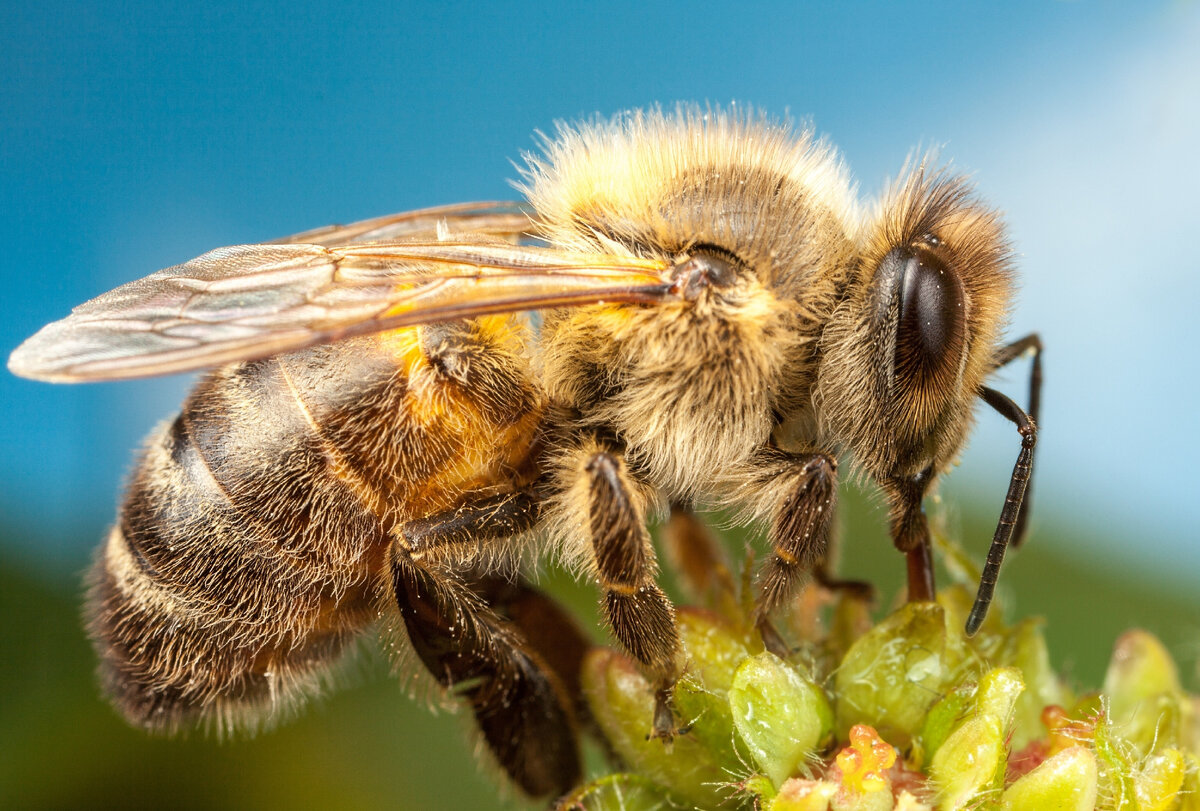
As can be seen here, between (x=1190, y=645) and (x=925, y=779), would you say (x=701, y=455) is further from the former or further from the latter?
(x=1190, y=645)

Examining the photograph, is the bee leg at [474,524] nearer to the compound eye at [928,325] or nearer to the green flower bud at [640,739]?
the green flower bud at [640,739]

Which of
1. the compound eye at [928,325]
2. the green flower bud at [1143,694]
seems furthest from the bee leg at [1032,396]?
the compound eye at [928,325]

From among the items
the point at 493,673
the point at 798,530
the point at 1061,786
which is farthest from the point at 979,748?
the point at 493,673

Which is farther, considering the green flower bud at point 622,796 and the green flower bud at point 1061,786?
the green flower bud at point 622,796

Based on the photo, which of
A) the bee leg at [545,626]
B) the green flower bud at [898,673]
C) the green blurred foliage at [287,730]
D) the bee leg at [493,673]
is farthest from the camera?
the green blurred foliage at [287,730]

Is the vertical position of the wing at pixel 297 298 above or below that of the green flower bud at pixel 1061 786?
above

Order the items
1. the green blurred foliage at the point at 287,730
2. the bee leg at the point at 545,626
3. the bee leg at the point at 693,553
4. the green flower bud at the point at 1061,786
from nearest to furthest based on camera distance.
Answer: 1. the green flower bud at the point at 1061,786
2. the bee leg at the point at 545,626
3. the bee leg at the point at 693,553
4. the green blurred foliage at the point at 287,730

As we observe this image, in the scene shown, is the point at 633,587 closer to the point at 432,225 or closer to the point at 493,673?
the point at 493,673
